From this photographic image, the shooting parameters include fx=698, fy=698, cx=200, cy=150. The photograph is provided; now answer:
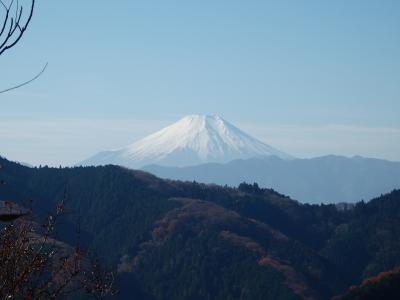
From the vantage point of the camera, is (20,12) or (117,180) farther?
(117,180)

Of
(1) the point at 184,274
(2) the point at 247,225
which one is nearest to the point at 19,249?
(1) the point at 184,274

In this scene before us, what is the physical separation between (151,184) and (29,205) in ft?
386

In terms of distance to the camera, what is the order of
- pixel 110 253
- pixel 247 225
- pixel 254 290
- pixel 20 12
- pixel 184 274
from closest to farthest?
1. pixel 20 12
2. pixel 254 290
3. pixel 184 274
4. pixel 110 253
5. pixel 247 225

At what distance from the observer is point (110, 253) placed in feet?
318

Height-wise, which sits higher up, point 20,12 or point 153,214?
point 20,12

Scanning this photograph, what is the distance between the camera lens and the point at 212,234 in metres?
98.0

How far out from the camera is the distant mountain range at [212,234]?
85125 millimetres

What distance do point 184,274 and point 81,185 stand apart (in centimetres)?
3620

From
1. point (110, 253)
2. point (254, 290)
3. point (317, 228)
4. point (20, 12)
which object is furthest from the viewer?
point (317, 228)

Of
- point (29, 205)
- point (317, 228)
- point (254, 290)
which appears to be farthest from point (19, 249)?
point (317, 228)

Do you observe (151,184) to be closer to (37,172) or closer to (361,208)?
(37,172)

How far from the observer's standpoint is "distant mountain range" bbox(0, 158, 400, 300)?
3351 inches

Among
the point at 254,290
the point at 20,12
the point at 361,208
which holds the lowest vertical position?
the point at 254,290

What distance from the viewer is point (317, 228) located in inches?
4619
